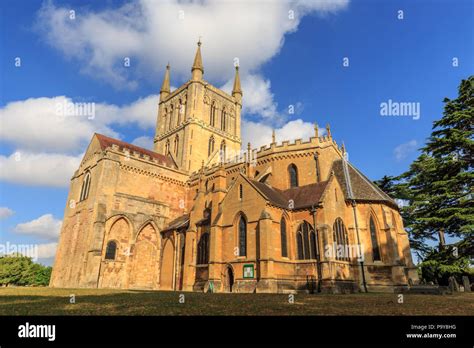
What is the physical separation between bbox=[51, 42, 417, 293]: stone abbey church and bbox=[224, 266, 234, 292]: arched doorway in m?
0.10

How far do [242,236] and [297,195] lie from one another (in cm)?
645

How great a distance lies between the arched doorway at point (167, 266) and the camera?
3288cm

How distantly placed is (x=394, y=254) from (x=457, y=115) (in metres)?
12.2

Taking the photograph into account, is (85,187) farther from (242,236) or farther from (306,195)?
(306,195)

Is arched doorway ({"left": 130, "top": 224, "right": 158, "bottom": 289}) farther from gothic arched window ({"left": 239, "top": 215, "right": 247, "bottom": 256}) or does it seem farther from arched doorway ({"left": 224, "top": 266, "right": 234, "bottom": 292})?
gothic arched window ({"left": 239, "top": 215, "right": 247, "bottom": 256})

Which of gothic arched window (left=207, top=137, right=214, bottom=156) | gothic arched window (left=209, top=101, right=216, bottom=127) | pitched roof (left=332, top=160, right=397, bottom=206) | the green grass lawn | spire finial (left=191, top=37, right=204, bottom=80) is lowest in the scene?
the green grass lawn

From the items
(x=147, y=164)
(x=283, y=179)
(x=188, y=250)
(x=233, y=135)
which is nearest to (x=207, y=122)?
(x=233, y=135)

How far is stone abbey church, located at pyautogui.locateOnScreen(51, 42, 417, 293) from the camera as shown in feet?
75.8

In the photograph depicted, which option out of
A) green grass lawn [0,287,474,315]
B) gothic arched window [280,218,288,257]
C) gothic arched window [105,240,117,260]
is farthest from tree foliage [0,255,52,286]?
gothic arched window [280,218,288,257]

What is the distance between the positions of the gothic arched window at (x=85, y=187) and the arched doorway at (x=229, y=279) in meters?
20.2
